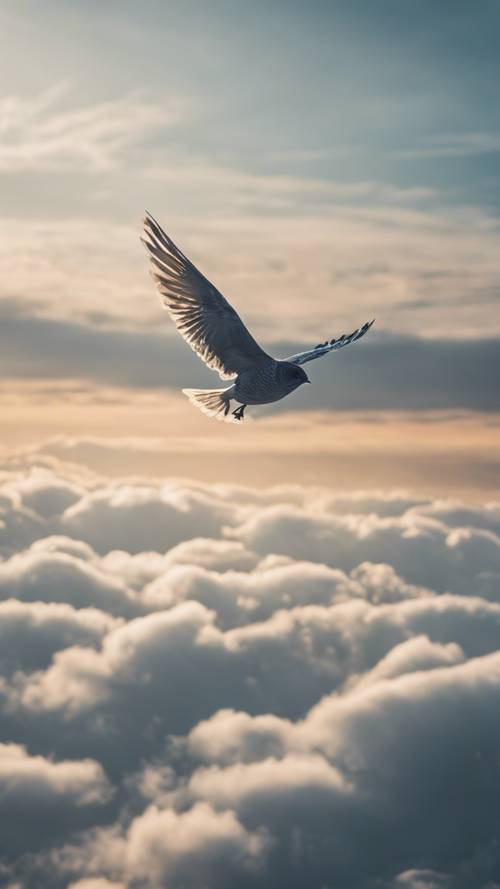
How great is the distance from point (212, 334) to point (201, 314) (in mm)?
557

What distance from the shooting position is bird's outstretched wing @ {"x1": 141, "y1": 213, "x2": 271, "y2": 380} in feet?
70.5

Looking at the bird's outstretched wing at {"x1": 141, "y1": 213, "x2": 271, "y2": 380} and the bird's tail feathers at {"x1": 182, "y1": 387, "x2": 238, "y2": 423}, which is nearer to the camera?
the bird's outstretched wing at {"x1": 141, "y1": 213, "x2": 271, "y2": 380}

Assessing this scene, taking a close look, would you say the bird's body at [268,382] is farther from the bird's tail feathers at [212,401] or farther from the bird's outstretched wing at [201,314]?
the bird's tail feathers at [212,401]

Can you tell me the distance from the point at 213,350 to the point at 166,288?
6.09ft

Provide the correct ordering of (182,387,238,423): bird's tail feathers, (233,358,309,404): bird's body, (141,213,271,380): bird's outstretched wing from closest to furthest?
(233,358,309,404): bird's body
(141,213,271,380): bird's outstretched wing
(182,387,238,423): bird's tail feathers

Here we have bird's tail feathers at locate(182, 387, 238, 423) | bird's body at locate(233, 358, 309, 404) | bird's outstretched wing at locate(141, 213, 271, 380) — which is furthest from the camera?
bird's tail feathers at locate(182, 387, 238, 423)

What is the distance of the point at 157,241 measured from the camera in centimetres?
2123

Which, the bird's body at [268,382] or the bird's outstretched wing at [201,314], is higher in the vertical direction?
the bird's outstretched wing at [201,314]

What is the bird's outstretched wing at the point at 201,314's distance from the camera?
21484 mm

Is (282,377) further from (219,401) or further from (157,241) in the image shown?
(157,241)

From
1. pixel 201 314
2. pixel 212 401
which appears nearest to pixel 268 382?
pixel 212 401

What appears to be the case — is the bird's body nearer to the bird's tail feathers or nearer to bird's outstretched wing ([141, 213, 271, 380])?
bird's outstretched wing ([141, 213, 271, 380])

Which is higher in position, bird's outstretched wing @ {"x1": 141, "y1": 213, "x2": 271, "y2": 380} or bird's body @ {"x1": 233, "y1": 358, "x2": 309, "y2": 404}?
bird's outstretched wing @ {"x1": 141, "y1": 213, "x2": 271, "y2": 380}

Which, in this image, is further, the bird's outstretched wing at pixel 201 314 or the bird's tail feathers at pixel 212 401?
the bird's tail feathers at pixel 212 401
